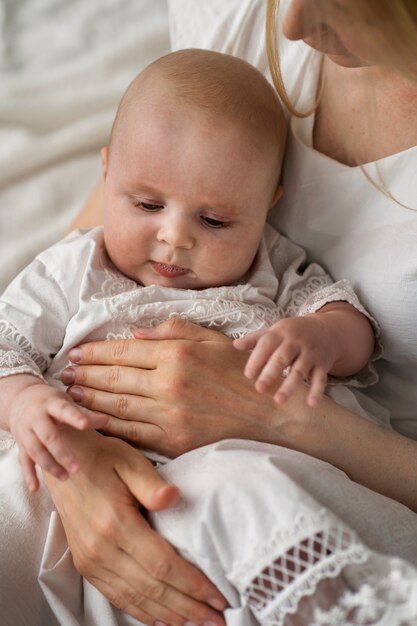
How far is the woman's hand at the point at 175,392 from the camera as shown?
4.04ft

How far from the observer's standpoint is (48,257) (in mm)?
1445

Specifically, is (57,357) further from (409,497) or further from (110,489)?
(409,497)

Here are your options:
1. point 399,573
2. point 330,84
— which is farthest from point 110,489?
point 330,84

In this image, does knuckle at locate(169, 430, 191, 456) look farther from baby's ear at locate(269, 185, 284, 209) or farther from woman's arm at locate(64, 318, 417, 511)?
baby's ear at locate(269, 185, 284, 209)

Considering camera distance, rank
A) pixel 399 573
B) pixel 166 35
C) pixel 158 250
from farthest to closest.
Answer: pixel 166 35 → pixel 158 250 → pixel 399 573

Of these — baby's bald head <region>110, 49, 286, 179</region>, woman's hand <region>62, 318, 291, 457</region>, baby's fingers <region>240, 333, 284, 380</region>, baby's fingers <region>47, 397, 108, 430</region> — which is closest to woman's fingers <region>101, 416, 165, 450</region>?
woman's hand <region>62, 318, 291, 457</region>

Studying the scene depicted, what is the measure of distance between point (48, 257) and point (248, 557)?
0.66m

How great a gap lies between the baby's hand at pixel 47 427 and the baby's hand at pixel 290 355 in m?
0.23

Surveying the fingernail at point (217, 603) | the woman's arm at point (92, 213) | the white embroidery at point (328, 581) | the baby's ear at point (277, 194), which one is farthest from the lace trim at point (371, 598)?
the woman's arm at point (92, 213)

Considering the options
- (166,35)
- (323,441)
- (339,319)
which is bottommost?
(323,441)

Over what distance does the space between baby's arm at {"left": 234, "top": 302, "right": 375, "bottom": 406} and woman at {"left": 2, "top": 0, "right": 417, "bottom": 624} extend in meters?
0.06

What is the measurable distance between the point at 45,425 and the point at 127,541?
187mm

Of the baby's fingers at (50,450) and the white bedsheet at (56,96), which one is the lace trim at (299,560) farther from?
the white bedsheet at (56,96)

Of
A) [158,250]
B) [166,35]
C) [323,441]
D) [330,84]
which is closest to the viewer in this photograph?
[323,441]
